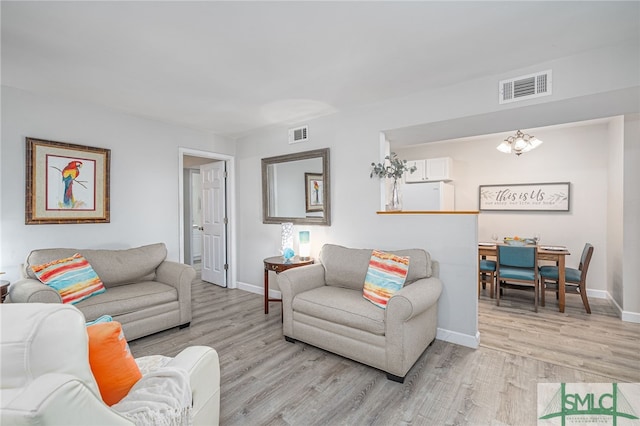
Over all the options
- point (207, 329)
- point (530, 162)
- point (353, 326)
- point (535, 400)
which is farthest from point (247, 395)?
point (530, 162)

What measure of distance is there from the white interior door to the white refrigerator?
3205 mm

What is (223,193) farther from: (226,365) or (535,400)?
(535,400)

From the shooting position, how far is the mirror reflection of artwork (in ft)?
12.6

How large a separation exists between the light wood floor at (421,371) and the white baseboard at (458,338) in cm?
7

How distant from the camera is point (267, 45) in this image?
2197 mm

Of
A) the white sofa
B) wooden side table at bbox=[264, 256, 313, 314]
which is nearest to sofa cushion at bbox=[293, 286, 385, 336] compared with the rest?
wooden side table at bbox=[264, 256, 313, 314]

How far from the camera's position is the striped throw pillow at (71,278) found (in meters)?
2.61

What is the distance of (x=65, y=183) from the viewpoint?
319cm

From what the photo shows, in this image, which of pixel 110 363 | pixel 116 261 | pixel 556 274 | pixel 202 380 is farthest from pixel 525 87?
pixel 116 261

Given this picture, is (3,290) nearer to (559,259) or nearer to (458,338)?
(458,338)

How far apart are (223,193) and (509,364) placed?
417cm

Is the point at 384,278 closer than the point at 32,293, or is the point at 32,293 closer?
the point at 32,293

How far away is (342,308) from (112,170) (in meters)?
3.08

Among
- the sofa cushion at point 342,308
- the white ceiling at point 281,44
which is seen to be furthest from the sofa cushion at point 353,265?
the white ceiling at point 281,44
